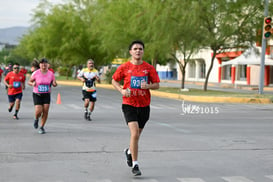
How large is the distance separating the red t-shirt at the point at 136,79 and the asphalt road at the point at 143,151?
997 millimetres

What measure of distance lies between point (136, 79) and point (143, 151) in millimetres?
2252

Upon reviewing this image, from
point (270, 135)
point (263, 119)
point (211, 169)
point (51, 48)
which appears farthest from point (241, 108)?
point (51, 48)

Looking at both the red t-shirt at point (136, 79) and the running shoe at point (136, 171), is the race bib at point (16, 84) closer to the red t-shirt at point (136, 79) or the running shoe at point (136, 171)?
the red t-shirt at point (136, 79)

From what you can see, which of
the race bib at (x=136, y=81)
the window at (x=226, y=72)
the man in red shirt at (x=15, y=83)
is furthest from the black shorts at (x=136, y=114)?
the window at (x=226, y=72)

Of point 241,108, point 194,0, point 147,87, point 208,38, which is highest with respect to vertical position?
point 194,0

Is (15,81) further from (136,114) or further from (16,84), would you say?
(136,114)

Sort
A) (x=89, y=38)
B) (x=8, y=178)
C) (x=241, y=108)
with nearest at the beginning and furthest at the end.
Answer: (x=8, y=178)
(x=241, y=108)
(x=89, y=38)

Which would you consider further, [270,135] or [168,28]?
[168,28]

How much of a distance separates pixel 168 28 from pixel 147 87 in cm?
2304

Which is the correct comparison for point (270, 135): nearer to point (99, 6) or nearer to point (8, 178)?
point (8, 178)

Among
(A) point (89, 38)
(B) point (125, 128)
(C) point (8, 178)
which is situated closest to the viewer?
(C) point (8, 178)

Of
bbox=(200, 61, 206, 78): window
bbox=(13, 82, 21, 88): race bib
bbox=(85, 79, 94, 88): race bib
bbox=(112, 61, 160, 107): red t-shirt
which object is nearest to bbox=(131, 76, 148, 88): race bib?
bbox=(112, 61, 160, 107): red t-shirt

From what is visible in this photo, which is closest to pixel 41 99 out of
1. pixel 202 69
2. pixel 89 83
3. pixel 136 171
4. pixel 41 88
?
pixel 41 88

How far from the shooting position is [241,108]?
20250 millimetres
